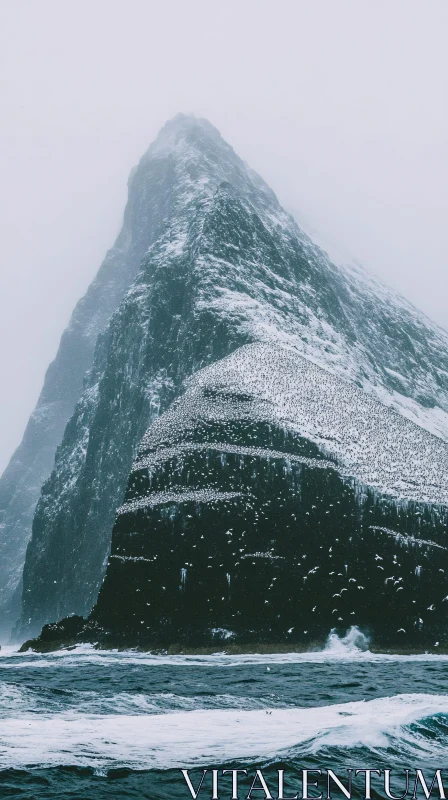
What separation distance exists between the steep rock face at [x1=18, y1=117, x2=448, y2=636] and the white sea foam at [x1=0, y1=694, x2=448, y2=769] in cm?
7680

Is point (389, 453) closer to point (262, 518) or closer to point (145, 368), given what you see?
point (262, 518)

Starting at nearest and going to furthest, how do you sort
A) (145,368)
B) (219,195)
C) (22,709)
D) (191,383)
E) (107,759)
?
(107,759) → (22,709) → (191,383) → (145,368) → (219,195)

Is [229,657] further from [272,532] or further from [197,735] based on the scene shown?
[197,735]

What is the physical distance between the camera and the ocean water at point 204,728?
57.2ft

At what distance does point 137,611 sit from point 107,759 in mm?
52914

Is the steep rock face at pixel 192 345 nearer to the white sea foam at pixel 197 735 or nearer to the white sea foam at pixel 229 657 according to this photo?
the white sea foam at pixel 229 657

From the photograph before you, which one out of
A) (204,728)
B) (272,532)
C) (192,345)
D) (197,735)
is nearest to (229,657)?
(272,532)

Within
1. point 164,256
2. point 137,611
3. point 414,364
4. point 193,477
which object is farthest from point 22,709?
point 414,364

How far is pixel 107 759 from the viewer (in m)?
19.4

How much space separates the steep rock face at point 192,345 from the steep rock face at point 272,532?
2533 cm

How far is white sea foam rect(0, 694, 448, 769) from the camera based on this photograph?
19.7 m

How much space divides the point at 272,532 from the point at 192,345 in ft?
152

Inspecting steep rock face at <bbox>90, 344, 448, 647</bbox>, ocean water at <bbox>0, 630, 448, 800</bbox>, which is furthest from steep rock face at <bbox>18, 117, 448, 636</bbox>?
ocean water at <bbox>0, 630, 448, 800</bbox>

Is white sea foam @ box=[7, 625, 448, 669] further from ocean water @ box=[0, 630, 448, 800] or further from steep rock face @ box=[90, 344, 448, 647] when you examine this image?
ocean water @ box=[0, 630, 448, 800]
